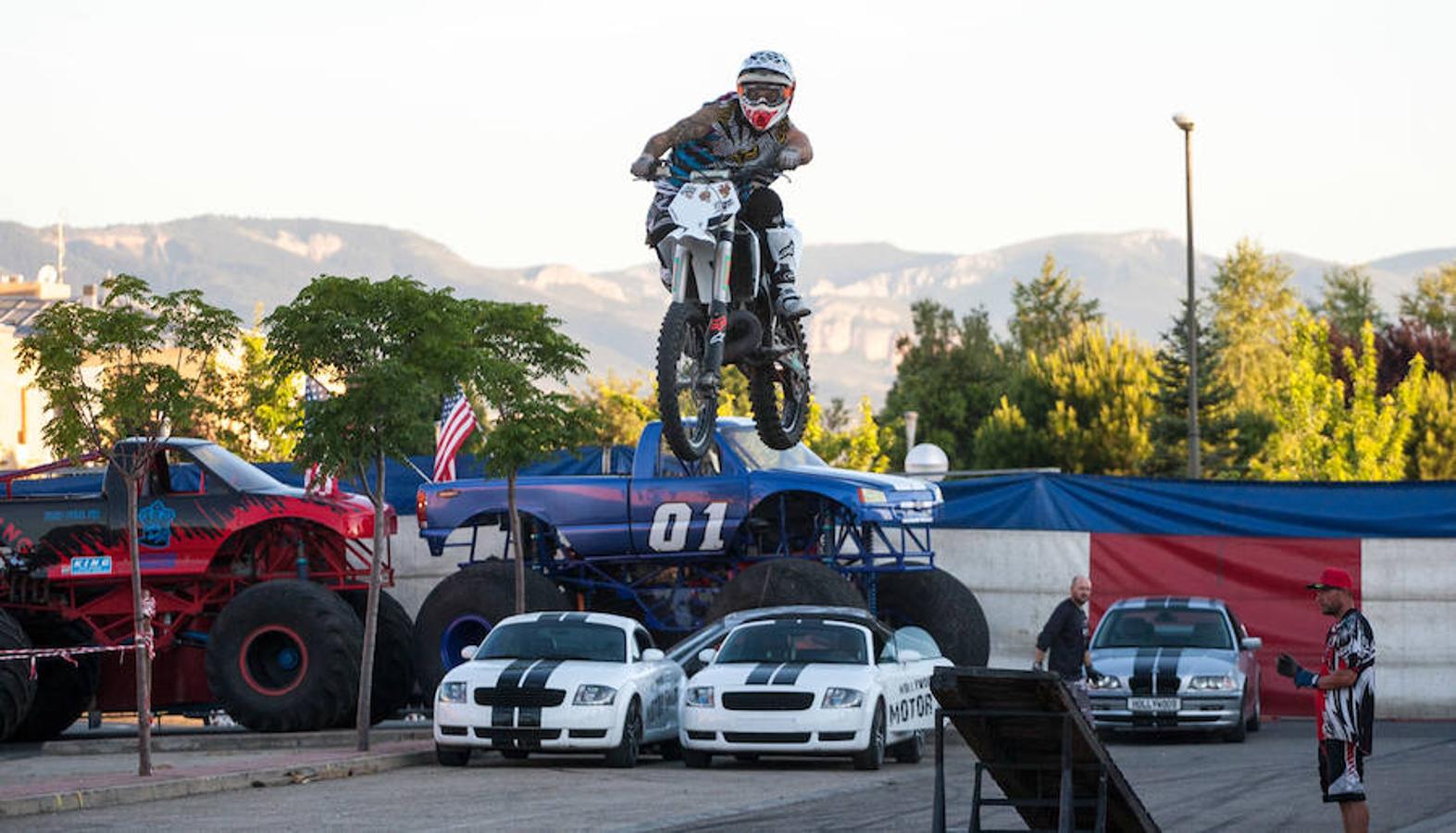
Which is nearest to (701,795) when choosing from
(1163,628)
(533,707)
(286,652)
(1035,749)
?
(533,707)

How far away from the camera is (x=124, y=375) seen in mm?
20297

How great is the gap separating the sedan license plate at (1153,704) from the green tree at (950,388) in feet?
202

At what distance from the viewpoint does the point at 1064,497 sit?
1216 inches

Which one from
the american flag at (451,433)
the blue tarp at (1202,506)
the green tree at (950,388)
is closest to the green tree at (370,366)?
the american flag at (451,433)

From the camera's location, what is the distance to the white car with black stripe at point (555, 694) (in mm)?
21281

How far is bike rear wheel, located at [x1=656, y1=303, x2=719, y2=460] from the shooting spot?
1491 cm

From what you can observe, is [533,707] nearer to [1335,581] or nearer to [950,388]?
[1335,581]

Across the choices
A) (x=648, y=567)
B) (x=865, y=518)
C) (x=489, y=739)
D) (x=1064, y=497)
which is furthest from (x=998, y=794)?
(x=1064, y=497)

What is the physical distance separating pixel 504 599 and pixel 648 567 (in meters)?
1.83

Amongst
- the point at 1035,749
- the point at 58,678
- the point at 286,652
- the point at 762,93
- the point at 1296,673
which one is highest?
the point at 762,93

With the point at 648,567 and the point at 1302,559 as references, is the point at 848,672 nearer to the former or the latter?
the point at 648,567

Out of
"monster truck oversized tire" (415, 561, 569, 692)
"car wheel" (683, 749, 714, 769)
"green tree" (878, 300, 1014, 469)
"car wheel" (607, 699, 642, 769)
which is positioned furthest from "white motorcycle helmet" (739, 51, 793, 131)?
"green tree" (878, 300, 1014, 469)

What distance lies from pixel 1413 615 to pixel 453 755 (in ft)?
46.0

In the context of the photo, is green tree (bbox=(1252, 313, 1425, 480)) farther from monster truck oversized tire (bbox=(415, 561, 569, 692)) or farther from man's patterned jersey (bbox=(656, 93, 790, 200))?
man's patterned jersey (bbox=(656, 93, 790, 200))
